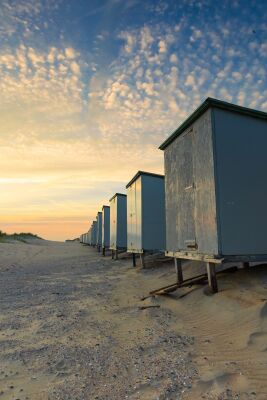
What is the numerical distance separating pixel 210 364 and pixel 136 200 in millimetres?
11627

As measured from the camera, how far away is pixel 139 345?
14.9ft

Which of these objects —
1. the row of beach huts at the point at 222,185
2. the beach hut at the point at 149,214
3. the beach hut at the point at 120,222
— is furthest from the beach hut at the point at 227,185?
the beach hut at the point at 120,222

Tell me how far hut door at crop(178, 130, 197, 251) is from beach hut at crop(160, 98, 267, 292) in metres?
0.05

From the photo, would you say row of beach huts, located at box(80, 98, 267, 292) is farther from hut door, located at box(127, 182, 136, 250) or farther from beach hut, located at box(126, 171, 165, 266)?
hut door, located at box(127, 182, 136, 250)

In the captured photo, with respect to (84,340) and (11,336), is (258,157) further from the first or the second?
(11,336)

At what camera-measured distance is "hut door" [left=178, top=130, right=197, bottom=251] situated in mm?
7789

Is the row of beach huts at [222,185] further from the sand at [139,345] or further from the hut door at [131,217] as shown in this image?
the hut door at [131,217]

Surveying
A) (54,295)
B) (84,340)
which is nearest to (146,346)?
(84,340)

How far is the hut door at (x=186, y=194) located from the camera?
779cm

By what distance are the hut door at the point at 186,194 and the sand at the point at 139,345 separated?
119cm

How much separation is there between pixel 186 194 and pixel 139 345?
4.37m

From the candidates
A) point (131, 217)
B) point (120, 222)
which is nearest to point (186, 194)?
point (131, 217)

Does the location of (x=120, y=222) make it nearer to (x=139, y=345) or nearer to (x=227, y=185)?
(x=227, y=185)

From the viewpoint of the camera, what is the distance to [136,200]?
49.9ft
